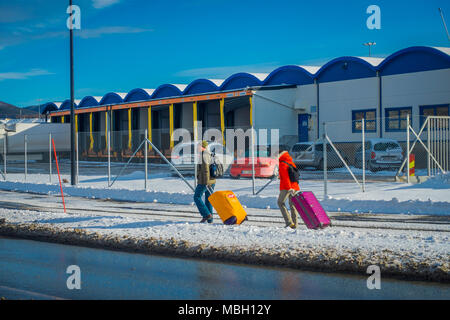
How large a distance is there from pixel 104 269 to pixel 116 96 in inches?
1736

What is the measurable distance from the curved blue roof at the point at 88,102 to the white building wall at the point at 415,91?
31051 mm

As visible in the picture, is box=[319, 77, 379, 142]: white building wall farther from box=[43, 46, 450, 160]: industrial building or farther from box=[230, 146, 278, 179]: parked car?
box=[230, 146, 278, 179]: parked car

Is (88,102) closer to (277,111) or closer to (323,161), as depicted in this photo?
(277,111)

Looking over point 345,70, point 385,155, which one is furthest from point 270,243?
point 345,70

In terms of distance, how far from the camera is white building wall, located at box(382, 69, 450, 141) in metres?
29.0

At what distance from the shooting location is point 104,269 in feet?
25.4

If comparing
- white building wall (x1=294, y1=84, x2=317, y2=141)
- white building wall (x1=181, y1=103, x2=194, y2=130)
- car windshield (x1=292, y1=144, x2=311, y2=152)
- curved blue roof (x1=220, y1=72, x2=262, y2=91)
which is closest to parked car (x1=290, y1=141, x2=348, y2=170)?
car windshield (x1=292, y1=144, x2=311, y2=152)

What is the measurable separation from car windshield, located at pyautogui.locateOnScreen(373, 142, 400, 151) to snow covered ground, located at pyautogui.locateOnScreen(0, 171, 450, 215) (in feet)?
17.2

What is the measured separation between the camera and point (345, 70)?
33188mm

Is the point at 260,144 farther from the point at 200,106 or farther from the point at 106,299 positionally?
the point at 106,299

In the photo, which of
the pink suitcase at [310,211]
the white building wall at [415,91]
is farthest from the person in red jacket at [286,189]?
the white building wall at [415,91]

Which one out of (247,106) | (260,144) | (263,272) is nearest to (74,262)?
(263,272)

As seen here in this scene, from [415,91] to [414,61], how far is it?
161cm
